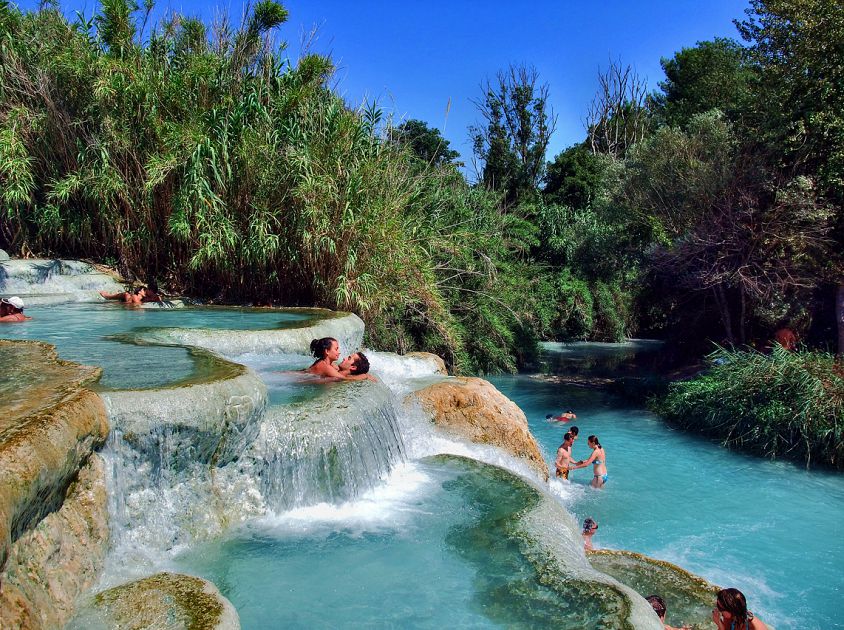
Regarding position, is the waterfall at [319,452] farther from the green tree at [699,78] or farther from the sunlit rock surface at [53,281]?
the green tree at [699,78]

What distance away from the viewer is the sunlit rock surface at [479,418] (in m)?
7.75

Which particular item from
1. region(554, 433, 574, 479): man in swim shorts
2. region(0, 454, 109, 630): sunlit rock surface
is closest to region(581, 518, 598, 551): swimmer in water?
region(554, 433, 574, 479): man in swim shorts

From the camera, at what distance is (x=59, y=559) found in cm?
345

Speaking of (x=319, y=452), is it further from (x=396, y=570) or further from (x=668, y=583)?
(x=668, y=583)

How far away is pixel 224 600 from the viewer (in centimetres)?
340

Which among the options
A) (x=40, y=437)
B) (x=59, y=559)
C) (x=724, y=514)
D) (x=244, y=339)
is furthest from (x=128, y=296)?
(x=724, y=514)

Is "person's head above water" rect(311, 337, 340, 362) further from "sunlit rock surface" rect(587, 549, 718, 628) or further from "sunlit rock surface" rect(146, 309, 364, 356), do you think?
"sunlit rock surface" rect(587, 549, 718, 628)

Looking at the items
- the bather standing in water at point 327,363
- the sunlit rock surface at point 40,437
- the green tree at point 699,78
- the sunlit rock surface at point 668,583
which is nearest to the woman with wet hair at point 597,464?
the sunlit rock surface at point 668,583

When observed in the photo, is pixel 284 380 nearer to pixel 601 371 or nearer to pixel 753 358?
pixel 753 358

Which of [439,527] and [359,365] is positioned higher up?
[359,365]

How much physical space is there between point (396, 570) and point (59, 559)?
1915 mm

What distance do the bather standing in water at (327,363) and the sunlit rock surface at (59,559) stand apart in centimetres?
293

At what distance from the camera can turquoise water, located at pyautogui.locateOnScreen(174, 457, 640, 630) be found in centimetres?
379

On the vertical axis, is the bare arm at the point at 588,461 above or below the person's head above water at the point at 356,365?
below
